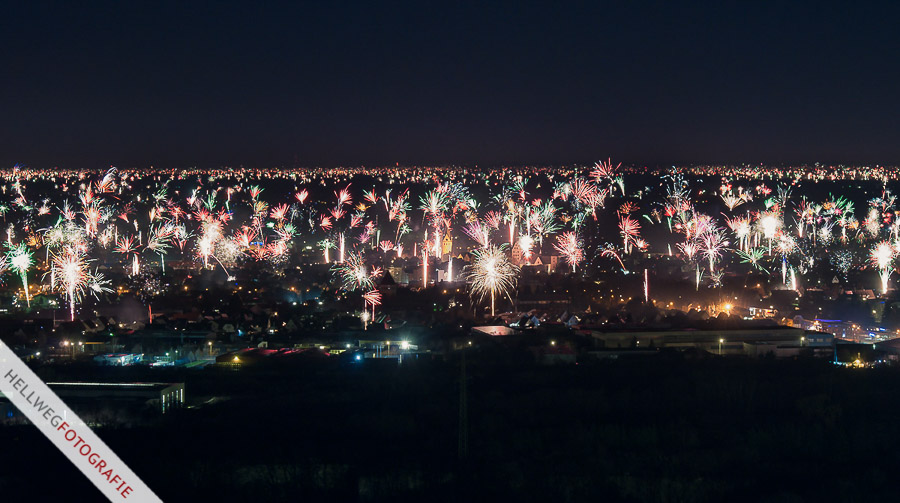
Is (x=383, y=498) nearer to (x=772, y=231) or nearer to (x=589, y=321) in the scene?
(x=589, y=321)

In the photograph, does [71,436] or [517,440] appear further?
[517,440]

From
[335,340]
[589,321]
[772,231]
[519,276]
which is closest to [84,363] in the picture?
[335,340]

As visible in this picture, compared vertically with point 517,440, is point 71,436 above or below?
above

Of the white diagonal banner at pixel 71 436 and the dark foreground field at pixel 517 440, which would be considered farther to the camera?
the dark foreground field at pixel 517 440

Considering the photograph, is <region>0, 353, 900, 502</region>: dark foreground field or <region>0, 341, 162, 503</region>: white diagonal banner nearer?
<region>0, 341, 162, 503</region>: white diagonal banner
